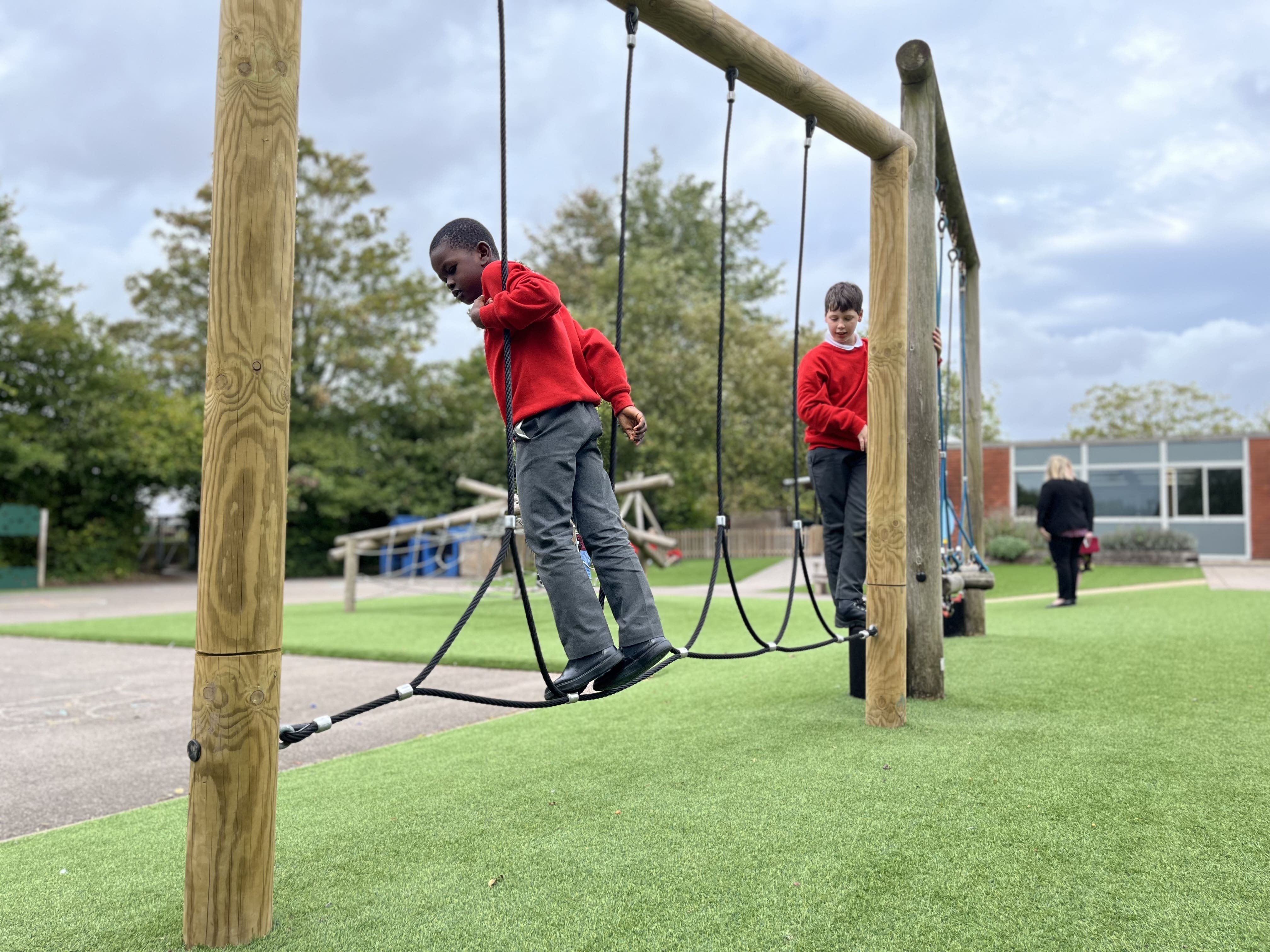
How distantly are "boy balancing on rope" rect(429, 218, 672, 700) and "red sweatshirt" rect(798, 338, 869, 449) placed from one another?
5.58 feet

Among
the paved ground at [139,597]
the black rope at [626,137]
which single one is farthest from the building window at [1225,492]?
the black rope at [626,137]

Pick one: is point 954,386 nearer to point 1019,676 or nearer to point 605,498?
point 1019,676

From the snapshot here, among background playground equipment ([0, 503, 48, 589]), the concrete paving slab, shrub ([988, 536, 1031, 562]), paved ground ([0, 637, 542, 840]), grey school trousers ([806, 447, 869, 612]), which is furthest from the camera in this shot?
background playground equipment ([0, 503, 48, 589])

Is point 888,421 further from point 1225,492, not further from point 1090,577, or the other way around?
point 1225,492

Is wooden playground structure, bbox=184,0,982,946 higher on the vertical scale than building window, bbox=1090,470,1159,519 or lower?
lower

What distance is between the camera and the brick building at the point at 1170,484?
22875mm

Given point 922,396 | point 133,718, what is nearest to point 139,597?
point 133,718

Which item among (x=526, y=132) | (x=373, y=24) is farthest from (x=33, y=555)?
(x=526, y=132)

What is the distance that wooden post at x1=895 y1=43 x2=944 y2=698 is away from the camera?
4477mm

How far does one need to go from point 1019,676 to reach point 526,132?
3.57m

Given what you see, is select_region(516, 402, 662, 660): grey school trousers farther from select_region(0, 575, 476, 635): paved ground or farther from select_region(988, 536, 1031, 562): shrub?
select_region(988, 536, 1031, 562): shrub

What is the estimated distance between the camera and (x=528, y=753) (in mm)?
3744

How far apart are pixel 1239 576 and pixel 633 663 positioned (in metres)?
15.5

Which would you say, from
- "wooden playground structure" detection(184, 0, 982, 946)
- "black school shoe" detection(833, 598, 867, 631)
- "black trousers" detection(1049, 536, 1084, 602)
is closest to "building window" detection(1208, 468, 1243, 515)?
"black trousers" detection(1049, 536, 1084, 602)
